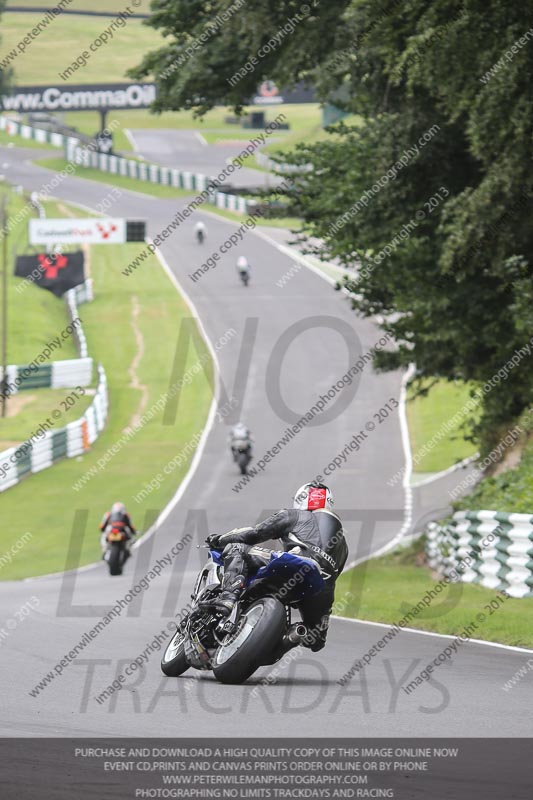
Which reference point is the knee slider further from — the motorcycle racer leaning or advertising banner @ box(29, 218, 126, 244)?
advertising banner @ box(29, 218, 126, 244)

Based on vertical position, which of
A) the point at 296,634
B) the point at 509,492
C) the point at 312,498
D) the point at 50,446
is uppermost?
the point at 312,498

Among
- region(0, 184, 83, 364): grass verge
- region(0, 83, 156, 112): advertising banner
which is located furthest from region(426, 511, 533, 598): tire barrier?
region(0, 83, 156, 112): advertising banner

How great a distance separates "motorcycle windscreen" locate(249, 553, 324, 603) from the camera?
9.11 m

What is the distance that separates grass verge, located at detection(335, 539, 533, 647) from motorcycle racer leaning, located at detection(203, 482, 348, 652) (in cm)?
312

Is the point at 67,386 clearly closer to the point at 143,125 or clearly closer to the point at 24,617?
the point at 24,617

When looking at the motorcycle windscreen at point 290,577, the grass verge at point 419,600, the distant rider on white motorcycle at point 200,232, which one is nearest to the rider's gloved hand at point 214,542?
the motorcycle windscreen at point 290,577

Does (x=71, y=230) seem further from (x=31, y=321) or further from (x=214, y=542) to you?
(x=214, y=542)

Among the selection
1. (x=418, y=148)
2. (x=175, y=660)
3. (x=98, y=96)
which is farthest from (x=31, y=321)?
(x=98, y=96)

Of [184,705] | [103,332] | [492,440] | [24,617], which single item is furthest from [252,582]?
[103,332]

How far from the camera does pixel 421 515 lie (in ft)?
99.7

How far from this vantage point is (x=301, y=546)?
9328 millimetres

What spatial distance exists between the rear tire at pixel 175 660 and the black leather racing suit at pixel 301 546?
0.74 m

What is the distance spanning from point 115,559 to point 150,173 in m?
64.0
